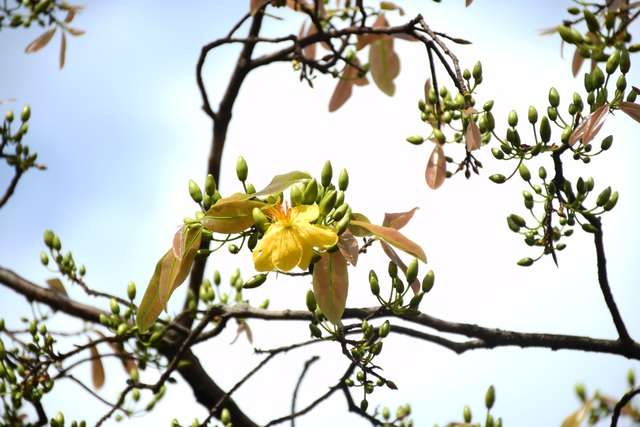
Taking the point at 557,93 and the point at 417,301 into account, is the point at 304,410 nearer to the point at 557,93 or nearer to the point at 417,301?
the point at 417,301

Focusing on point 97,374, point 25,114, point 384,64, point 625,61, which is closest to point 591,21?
point 625,61

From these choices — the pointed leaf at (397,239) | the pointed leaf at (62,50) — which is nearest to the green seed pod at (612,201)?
the pointed leaf at (397,239)

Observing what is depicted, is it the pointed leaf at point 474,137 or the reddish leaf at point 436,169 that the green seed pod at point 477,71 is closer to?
the pointed leaf at point 474,137

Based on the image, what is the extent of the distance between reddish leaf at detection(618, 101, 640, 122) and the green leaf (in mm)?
553

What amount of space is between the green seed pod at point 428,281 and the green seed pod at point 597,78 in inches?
14.7

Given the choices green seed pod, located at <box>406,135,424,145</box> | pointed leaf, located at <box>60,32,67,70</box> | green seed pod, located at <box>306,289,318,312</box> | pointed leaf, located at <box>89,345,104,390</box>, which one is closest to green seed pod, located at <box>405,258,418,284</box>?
green seed pod, located at <box>306,289,318,312</box>

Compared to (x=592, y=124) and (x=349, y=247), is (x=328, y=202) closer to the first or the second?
(x=349, y=247)

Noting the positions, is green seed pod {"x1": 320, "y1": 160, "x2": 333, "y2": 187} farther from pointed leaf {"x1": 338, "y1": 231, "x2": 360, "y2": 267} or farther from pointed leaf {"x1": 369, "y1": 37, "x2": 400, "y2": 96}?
pointed leaf {"x1": 369, "y1": 37, "x2": 400, "y2": 96}

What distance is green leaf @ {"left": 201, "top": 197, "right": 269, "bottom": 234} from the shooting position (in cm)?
92

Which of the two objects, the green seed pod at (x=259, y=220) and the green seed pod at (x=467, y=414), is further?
the green seed pod at (x=467, y=414)

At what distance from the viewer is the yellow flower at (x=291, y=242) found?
884 mm

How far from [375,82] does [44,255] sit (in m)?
0.93

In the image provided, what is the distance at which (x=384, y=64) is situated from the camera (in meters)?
1.84

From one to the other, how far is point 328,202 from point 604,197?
0.49 m
